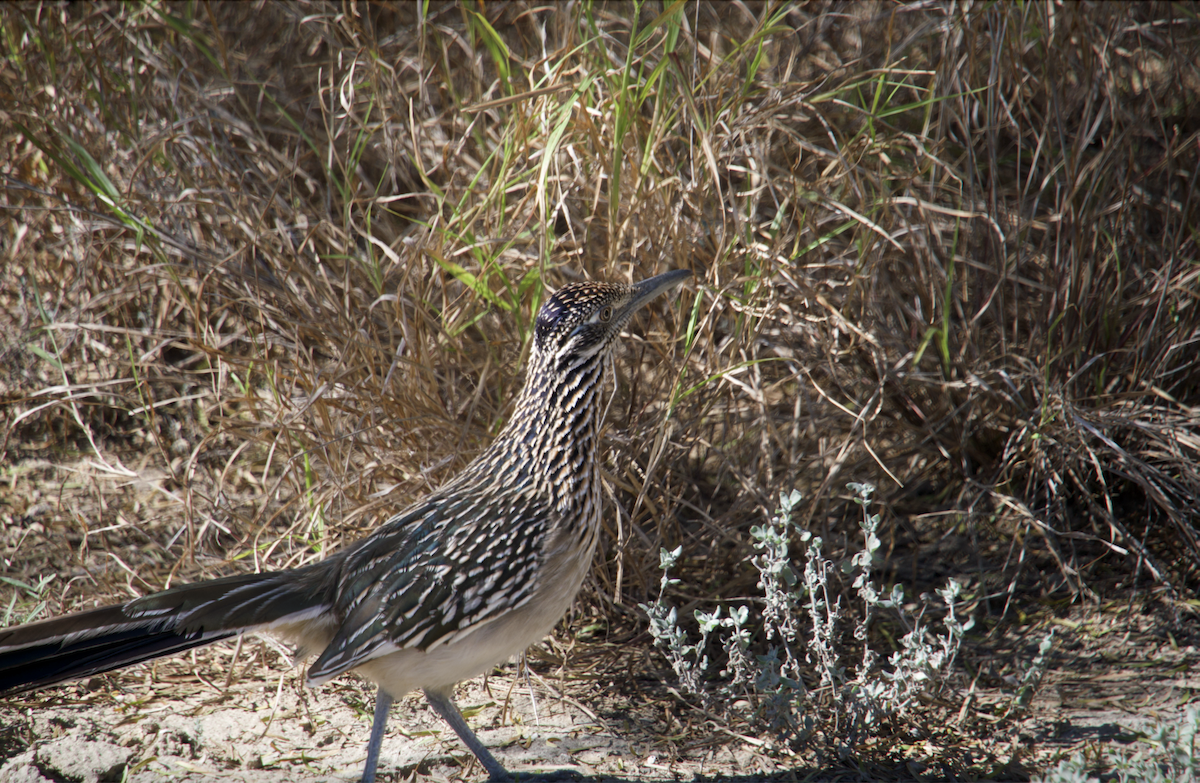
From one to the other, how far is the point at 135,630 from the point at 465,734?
106 cm

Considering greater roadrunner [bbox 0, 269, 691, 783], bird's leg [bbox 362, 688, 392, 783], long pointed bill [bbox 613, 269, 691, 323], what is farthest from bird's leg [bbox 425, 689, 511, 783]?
long pointed bill [bbox 613, 269, 691, 323]

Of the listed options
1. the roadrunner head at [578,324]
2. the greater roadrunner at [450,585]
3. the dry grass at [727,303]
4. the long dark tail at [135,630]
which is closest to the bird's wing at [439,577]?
the greater roadrunner at [450,585]

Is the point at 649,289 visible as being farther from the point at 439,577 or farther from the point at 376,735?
the point at 376,735

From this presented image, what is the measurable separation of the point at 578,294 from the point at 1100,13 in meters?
2.70

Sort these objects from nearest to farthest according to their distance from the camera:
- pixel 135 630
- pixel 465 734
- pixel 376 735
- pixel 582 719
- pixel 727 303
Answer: pixel 135 630 → pixel 376 735 → pixel 465 734 → pixel 582 719 → pixel 727 303

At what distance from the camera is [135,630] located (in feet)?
9.26

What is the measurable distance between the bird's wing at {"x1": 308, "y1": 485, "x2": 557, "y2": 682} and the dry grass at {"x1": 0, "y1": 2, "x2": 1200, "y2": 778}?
601mm

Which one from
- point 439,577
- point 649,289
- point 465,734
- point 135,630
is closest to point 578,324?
point 649,289

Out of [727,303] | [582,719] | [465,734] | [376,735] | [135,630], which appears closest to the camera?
[135,630]

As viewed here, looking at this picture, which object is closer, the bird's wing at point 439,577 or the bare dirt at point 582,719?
the bird's wing at point 439,577

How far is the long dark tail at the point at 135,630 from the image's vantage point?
273 cm

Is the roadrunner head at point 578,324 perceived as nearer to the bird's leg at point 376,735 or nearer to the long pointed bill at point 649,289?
the long pointed bill at point 649,289

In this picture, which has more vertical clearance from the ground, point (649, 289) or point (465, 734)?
point (649, 289)

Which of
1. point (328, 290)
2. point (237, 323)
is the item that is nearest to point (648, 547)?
point (328, 290)
